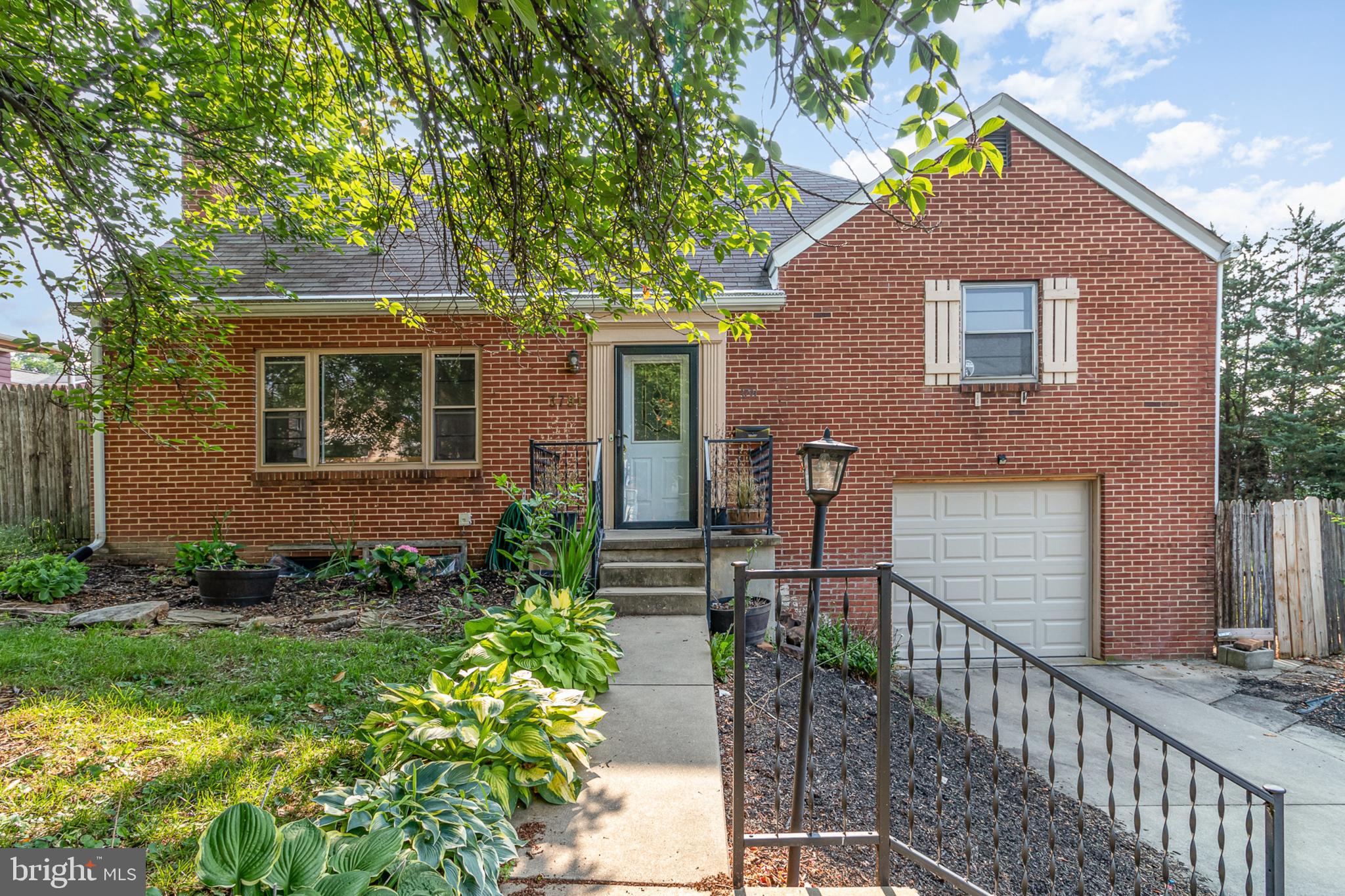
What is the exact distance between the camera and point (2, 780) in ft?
7.99

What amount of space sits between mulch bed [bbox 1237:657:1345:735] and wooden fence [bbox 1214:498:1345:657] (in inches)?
13.7

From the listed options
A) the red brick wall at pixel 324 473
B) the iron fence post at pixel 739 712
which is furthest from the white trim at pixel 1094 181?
the iron fence post at pixel 739 712

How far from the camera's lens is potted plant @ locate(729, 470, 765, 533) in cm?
632

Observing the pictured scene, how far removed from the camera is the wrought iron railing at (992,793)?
230cm

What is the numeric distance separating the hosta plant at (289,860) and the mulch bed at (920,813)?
1.31 metres

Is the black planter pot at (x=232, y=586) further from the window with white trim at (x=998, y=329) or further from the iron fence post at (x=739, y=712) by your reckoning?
the window with white trim at (x=998, y=329)

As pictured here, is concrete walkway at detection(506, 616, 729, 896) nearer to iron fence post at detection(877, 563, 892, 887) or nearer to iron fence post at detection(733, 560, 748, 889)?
iron fence post at detection(733, 560, 748, 889)

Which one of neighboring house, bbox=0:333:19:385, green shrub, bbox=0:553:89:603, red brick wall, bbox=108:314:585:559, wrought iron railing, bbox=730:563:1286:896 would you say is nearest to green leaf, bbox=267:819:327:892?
wrought iron railing, bbox=730:563:1286:896

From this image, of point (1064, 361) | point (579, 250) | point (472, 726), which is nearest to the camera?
point (472, 726)

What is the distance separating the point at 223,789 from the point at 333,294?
579cm

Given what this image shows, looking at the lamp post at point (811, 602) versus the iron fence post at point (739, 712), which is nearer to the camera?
the iron fence post at point (739, 712)

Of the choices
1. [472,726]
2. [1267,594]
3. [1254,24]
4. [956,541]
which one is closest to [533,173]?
[472,726]

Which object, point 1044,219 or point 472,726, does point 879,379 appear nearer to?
point 1044,219

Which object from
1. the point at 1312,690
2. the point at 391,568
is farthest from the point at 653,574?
the point at 1312,690
